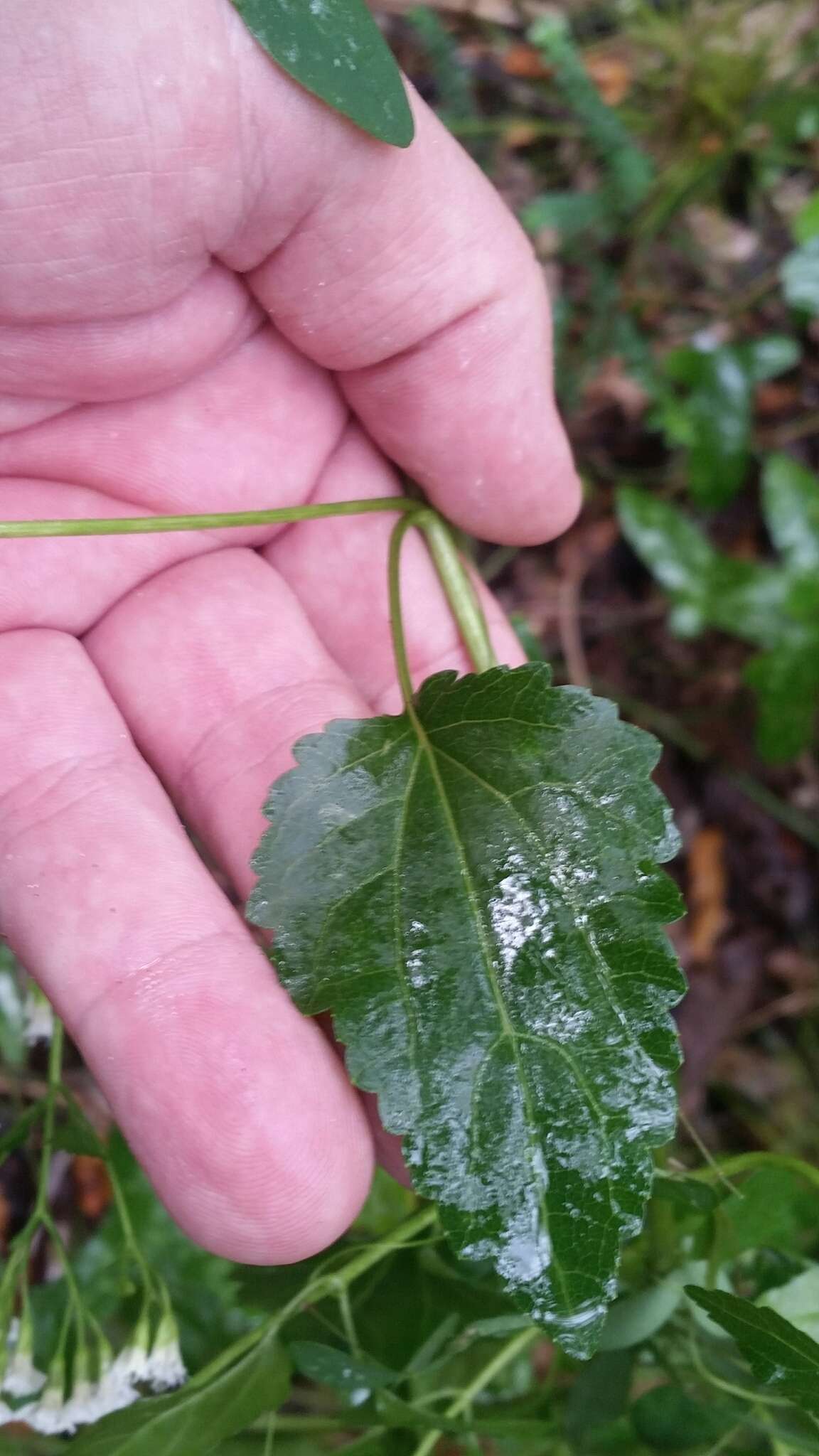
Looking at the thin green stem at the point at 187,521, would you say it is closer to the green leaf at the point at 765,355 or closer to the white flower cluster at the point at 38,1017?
the white flower cluster at the point at 38,1017

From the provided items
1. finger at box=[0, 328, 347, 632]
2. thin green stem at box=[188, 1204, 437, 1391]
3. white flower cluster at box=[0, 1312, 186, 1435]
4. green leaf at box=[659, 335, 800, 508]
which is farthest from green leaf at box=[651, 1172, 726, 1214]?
green leaf at box=[659, 335, 800, 508]

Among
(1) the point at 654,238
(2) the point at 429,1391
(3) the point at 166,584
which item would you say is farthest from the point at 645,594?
(2) the point at 429,1391

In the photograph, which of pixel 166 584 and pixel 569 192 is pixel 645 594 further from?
pixel 166 584

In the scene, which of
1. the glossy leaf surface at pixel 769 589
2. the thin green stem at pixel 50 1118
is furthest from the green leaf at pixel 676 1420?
the glossy leaf surface at pixel 769 589

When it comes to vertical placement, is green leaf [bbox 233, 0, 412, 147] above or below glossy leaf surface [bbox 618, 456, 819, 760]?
above

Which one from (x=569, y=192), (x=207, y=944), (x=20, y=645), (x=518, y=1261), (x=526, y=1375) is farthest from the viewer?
(x=569, y=192)

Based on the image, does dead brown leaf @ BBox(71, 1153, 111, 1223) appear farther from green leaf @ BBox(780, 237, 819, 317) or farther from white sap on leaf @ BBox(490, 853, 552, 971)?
green leaf @ BBox(780, 237, 819, 317)

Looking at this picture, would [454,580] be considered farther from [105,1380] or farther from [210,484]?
[105,1380]
